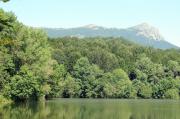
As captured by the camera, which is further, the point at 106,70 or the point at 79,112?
the point at 106,70

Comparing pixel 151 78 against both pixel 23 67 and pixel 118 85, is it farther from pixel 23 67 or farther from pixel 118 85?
pixel 23 67

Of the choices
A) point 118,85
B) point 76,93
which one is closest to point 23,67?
point 76,93

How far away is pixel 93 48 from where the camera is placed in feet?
517

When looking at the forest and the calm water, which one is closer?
the calm water

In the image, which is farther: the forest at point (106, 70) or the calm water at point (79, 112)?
the forest at point (106, 70)

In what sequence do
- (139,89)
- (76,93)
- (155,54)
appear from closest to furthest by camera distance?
(76,93)
(139,89)
(155,54)

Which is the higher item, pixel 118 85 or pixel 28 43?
pixel 28 43

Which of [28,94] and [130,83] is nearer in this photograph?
[28,94]

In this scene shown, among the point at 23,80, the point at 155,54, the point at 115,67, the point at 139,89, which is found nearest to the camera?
the point at 23,80

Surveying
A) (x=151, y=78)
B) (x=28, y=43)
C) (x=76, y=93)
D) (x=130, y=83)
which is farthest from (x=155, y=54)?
(x=28, y=43)

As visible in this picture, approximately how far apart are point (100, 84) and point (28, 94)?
60.3 metres

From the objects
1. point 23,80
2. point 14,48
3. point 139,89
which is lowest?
point 139,89

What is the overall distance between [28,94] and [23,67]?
4797mm

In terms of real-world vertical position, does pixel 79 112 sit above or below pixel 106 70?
above
